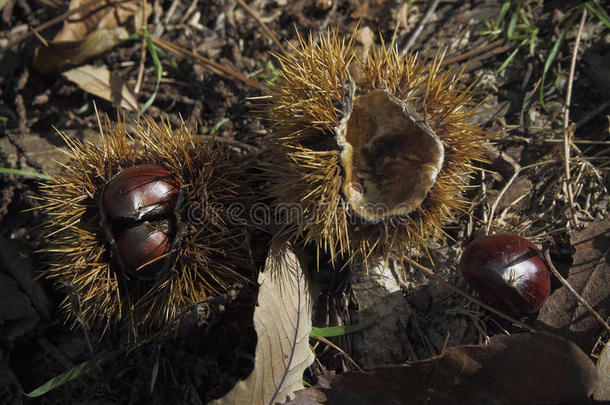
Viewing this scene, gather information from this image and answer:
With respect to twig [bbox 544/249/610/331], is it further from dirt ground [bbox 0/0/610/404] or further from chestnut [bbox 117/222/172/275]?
chestnut [bbox 117/222/172/275]

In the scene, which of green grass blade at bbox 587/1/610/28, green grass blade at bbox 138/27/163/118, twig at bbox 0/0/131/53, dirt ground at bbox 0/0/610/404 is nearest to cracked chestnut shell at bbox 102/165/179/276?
dirt ground at bbox 0/0/610/404

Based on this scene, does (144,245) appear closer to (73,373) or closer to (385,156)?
(73,373)

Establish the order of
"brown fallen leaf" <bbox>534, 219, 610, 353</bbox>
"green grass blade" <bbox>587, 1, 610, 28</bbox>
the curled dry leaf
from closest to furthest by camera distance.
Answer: "brown fallen leaf" <bbox>534, 219, 610, 353</bbox> < "green grass blade" <bbox>587, 1, 610, 28</bbox> < the curled dry leaf

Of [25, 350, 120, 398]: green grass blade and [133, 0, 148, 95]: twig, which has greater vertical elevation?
[133, 0, 148, 95]: twig

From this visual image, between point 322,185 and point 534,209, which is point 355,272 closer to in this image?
point 322,185

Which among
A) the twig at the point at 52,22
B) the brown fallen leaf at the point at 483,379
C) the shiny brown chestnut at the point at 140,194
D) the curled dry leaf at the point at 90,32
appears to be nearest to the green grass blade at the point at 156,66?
the curled dry leaf at the point at 90,32

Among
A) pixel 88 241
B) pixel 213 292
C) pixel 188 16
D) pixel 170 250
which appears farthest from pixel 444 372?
pixel 188 16
